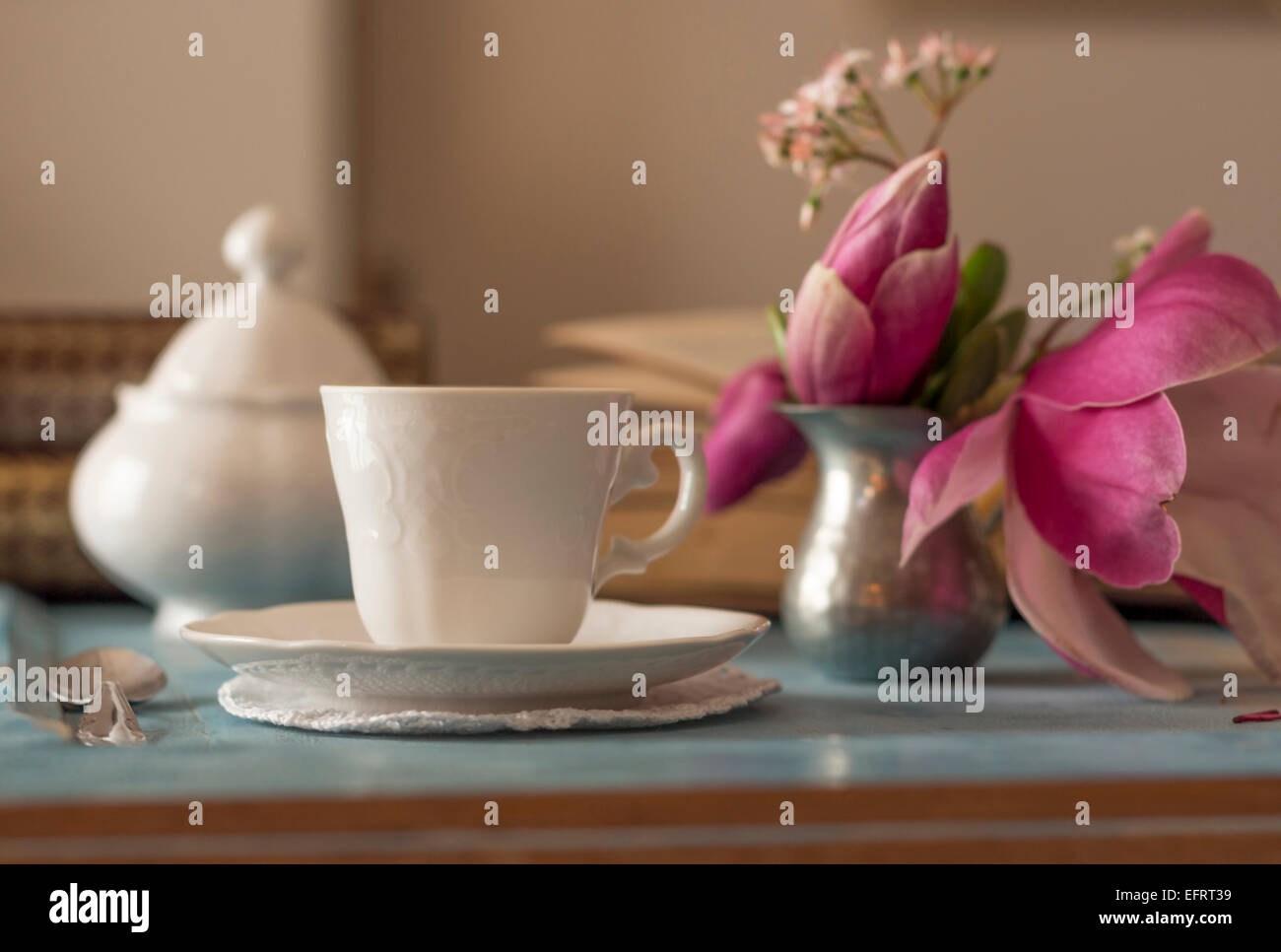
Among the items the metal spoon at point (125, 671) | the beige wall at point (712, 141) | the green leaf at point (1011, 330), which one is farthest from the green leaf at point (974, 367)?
the beige wall at point (712, 141)

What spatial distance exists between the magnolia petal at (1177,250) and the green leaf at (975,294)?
6cm

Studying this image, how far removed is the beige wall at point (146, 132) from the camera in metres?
1.31

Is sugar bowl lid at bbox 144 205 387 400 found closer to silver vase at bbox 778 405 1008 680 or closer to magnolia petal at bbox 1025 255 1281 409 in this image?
silver vase at bbox 778 405 1008 680

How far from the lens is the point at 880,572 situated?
0.55 m

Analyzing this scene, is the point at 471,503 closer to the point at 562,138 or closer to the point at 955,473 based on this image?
the point at 955,473

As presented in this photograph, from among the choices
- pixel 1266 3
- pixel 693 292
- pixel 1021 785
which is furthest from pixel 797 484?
pixel 1266 3

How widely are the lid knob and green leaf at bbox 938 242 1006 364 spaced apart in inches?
14.3

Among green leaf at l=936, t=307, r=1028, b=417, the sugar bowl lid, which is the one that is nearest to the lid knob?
the sugar bowl lid

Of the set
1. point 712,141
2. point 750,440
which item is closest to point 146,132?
point 712,141

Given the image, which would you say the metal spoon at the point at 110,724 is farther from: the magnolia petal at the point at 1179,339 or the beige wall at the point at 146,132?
the beige wall at the point at 146,132

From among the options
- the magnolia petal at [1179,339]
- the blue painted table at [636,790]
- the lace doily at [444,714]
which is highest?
the magnolia petal at [1179,339]

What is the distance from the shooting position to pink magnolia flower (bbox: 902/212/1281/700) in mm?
467

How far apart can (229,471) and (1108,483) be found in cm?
42
